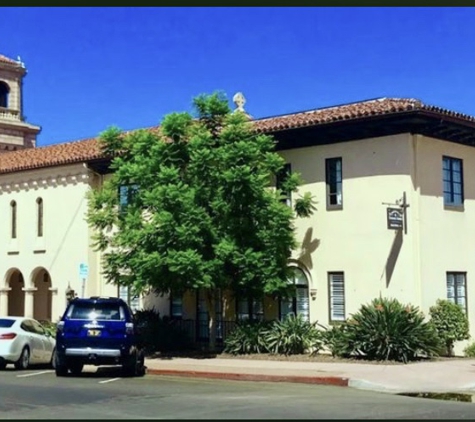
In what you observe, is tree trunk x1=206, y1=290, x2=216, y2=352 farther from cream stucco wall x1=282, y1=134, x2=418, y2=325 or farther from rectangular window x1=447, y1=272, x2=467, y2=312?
rectangular window x1=447, y1=272, x2=467, y2=312

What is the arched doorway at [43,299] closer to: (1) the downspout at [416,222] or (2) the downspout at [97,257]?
(2) the downspout at [97,257]

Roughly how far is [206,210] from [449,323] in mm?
7314

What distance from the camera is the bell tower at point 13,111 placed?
48.2 m

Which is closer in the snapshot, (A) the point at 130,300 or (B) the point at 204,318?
(B) the point at 204,318

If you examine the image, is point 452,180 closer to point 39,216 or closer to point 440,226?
point 440,226

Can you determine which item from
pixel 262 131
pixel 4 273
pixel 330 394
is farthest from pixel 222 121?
pixel 4 273

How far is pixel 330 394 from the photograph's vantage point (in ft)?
52.2

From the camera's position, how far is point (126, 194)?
25.9 meters

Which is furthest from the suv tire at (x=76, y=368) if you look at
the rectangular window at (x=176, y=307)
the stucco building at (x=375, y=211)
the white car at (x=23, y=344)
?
the rectangular window at (x=176, y=307)

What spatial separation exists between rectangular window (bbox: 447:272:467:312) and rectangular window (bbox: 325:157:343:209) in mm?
3862

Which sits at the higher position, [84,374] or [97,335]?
[97,335]

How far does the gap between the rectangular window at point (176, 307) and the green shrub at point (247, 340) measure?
402 centimetres

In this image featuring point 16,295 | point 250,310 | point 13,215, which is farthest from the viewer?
point 16,295

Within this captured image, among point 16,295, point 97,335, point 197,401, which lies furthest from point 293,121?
point 16,295
